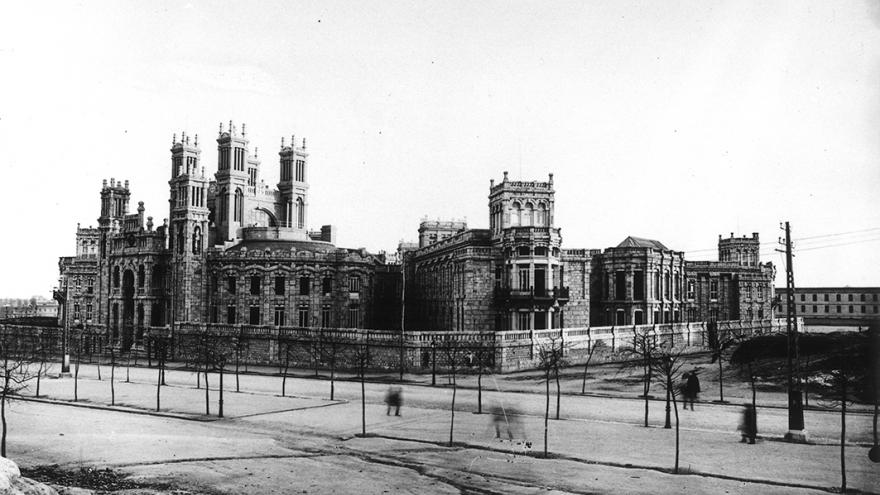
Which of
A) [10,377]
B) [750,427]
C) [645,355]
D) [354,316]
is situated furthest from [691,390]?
[354,316]

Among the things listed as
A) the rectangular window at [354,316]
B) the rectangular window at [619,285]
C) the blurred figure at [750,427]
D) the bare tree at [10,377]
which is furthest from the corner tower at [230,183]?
the blurred figure at [750,427]

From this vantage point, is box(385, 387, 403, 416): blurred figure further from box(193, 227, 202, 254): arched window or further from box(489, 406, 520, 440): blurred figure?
box(193, 227, 202, 254): arched window

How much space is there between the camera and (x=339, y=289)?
72.4m

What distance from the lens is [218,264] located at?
230 ft

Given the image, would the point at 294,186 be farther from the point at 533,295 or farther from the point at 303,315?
the point at 533,295

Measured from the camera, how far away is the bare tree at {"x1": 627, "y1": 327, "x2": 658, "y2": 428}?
104ft

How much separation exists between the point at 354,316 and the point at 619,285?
28630 millimetres

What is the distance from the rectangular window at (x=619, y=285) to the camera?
233ft

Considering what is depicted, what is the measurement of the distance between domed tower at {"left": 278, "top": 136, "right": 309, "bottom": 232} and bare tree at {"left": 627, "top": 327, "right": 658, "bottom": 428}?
152ft

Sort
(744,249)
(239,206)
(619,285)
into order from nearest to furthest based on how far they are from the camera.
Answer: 1. (619,285)
2. (239,206)
3. (744,249)

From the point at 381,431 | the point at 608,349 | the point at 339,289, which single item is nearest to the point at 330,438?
the point at 381,431

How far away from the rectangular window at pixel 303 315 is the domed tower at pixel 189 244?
990cm

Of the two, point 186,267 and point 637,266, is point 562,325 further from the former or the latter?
point 186,267

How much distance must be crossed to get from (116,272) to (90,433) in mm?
52256
